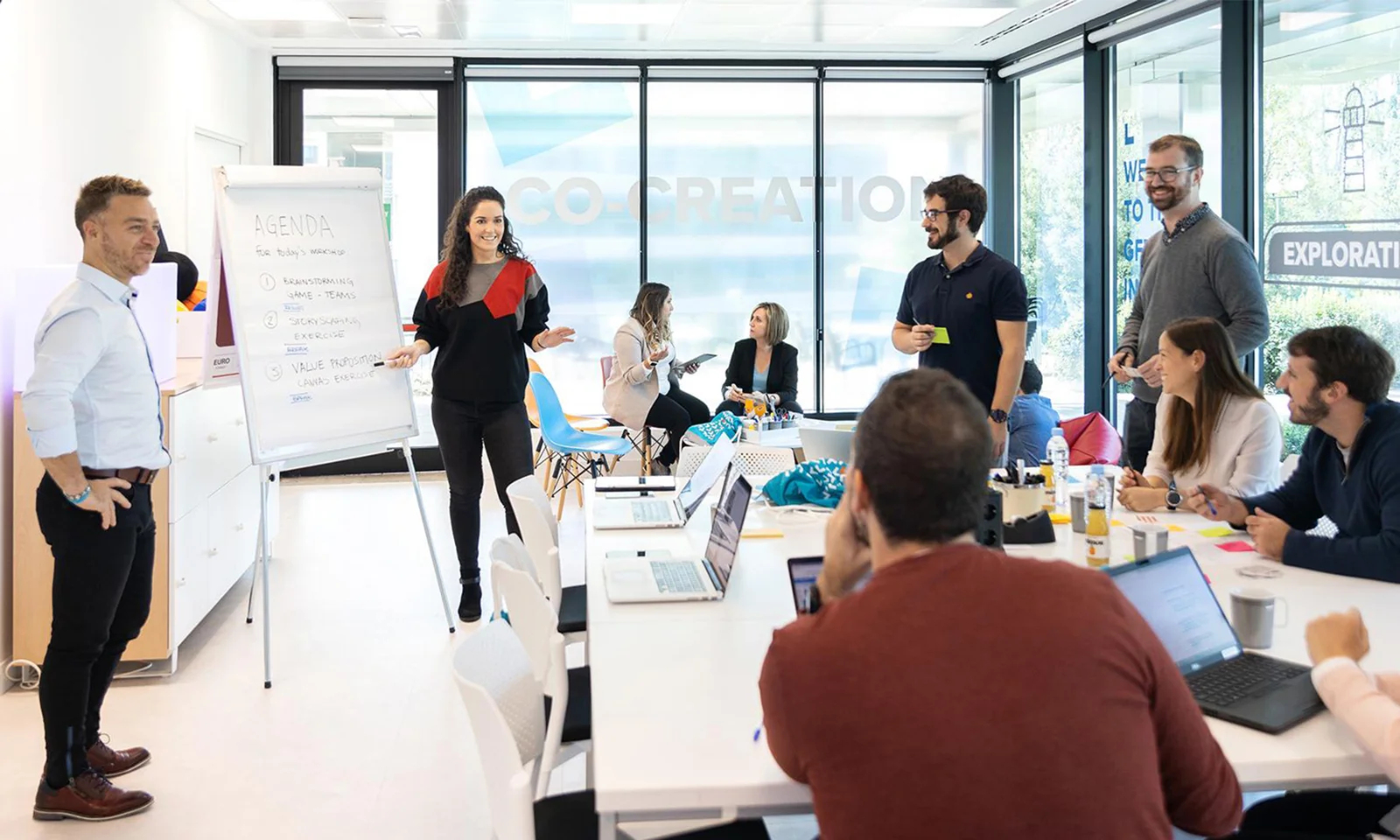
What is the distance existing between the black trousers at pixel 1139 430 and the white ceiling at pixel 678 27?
3420 millimetres

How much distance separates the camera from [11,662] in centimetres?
404

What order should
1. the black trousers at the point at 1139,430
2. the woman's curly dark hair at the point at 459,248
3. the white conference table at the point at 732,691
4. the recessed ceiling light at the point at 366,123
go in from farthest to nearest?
the recessed ceiling light at the point at 366,123 < the woman's curly dark hair at the point at 459,248 < the black trousers at the point at 1139,430 < the white conference table at the point at 732,691

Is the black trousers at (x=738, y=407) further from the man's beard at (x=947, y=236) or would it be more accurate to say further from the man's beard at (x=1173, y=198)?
the man's beard at (x=1173, y=198)

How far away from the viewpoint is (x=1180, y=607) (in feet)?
6.45

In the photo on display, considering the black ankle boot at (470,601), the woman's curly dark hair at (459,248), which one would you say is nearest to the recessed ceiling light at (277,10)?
the woman's curly dark hair at (459,248)

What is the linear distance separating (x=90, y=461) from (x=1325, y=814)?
9.61ft

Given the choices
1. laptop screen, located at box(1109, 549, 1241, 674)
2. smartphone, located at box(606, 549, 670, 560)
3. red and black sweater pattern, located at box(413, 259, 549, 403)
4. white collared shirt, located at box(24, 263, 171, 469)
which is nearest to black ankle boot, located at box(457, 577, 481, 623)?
red and black sweater pattern, located at box(413, 259, 549, 403)

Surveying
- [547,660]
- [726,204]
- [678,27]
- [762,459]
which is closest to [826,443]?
[762,459]

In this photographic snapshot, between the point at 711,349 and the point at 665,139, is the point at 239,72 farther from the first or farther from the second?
the point at 711,349

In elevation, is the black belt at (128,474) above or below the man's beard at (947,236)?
below

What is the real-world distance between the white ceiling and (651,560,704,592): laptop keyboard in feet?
16.8

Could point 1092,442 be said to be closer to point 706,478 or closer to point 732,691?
point 706,478

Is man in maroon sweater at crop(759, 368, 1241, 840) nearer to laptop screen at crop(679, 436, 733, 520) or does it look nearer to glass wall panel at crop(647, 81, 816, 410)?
laptop screen at crop(679, 436, 733, 520)

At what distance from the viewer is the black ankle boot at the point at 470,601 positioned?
16.0 ft
